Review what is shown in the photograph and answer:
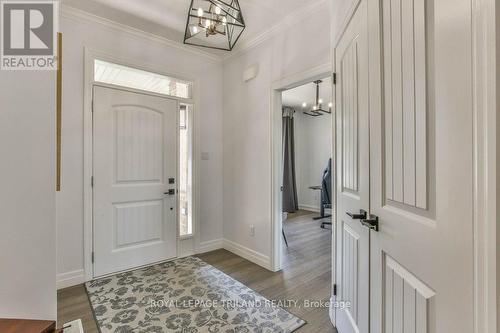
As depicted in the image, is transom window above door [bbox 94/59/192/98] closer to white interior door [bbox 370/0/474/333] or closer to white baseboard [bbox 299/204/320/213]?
white interior door [bbox 370/0/474/333]

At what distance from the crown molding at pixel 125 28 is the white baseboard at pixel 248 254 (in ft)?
8.85

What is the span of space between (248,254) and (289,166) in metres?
3.25

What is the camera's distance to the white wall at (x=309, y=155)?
635 cm

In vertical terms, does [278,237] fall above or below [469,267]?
below

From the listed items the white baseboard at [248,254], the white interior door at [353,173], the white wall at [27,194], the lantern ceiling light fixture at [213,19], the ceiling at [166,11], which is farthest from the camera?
the white baseboard at [248,254]

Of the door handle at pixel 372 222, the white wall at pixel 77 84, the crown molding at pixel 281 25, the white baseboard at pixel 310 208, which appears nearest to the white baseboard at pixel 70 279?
the white wall at pixel 77 84

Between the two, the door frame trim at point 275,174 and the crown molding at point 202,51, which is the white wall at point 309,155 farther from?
the door frame trim at point 275,174

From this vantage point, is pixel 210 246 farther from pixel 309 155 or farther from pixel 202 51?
pixel 309 155

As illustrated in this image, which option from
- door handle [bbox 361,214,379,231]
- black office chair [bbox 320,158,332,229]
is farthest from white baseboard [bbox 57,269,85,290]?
black office chair [bbox 320,158,332,229]

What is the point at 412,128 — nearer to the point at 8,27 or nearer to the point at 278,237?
the point at 8,27

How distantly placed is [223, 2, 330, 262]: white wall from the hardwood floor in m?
0.29

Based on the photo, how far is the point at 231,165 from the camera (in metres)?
3.51

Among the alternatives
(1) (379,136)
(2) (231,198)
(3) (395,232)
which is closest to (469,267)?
(3) (395,232)

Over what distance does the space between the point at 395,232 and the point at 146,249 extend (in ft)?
9.16
